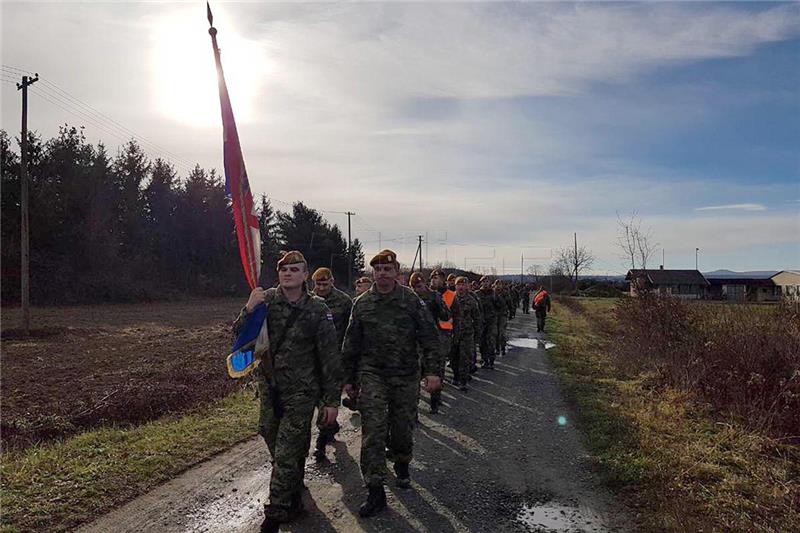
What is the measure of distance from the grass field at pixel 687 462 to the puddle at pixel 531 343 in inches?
321

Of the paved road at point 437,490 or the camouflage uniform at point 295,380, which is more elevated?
the camouflage uniform at point 295,380

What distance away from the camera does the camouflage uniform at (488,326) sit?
13716 millimetres

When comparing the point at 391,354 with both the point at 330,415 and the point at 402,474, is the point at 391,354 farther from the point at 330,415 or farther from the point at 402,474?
the point at 402,474

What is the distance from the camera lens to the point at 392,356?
18.4ft

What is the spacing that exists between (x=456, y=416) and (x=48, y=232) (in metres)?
35.3

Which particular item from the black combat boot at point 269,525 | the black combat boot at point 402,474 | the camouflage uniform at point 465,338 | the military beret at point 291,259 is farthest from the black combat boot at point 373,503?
the camouflage uniform at point 465,338

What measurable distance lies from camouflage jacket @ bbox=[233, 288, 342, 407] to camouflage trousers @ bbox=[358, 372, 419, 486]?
0.64 metres

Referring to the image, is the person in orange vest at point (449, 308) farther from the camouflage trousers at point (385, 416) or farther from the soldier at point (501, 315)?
the camouflage trousers at point (385, 416)

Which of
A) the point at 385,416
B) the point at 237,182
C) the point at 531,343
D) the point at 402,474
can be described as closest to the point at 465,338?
the point at 402,474

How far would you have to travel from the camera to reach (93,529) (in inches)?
181

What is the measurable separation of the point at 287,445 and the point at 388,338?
1521mm

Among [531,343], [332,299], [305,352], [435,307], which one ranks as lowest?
[531,343]

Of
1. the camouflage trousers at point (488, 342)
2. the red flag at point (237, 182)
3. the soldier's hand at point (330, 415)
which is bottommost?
the camouflage trousers at point (488, 342)

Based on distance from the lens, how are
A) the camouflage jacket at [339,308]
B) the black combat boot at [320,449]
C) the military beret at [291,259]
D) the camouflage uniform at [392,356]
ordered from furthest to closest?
the camouflage jacket at [339,308], the black combat boot at [320,449], the camouflage uniform at [392,356], the military beret at [291,259]
